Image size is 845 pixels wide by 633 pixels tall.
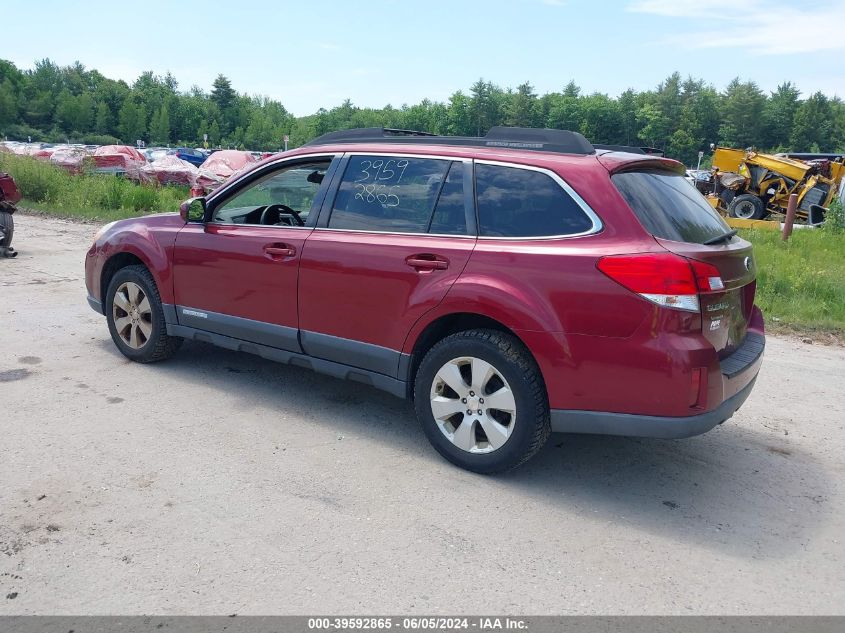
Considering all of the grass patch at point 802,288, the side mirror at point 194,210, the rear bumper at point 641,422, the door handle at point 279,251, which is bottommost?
the grass patch at point 802,288

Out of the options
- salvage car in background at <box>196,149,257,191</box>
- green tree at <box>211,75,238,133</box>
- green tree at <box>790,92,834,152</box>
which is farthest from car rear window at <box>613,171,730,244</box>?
green tree at <box>211,75,238,133</box>

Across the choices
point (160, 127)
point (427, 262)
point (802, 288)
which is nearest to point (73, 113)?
point (160, 127)

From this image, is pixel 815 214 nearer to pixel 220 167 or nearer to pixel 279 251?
pixel 279 251

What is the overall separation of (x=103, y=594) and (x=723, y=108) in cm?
13732

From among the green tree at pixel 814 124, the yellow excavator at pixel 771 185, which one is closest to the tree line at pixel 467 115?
the green tree at pixel 814 124

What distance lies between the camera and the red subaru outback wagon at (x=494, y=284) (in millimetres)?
3615

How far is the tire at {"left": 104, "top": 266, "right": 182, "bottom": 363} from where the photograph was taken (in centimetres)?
575

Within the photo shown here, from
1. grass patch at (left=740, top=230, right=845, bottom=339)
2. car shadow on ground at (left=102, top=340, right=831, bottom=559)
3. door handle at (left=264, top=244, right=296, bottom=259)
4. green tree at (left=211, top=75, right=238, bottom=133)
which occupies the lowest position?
car shadow on ground at (left=102, top=340, right=831, bottom=559)

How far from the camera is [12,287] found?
880 cm

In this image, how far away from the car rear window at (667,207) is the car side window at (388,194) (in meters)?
1.04

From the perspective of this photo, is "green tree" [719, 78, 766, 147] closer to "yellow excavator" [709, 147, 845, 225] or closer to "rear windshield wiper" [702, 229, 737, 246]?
"yellow excavator" [709, 147, 845, 225]

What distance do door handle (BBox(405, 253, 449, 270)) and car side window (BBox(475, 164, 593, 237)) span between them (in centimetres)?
28

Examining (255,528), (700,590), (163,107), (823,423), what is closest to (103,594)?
A: (255,528)

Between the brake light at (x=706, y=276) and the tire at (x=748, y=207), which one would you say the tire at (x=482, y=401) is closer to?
the brake light at (x=706, y=276)
